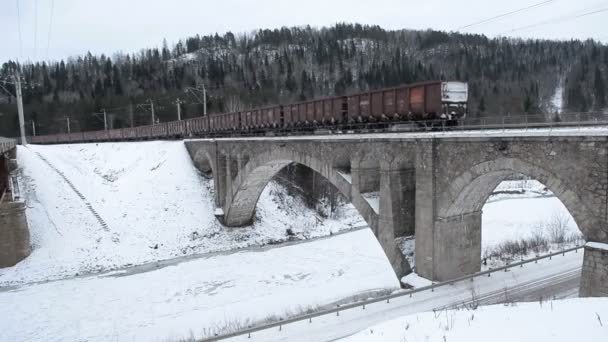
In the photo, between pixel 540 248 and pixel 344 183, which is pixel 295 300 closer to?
pixel 344 183

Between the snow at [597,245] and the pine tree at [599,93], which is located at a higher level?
the pine tree at [599,93]

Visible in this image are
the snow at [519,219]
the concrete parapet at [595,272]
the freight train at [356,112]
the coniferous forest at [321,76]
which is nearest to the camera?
the concrete parapet at [595,272]

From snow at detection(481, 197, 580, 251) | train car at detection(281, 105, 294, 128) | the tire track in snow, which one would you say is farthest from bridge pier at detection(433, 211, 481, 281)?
the tire track in snow

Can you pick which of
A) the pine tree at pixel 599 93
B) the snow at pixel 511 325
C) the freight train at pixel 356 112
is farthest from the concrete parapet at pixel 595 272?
the pine tree at pixel 599 93

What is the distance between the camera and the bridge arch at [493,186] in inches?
406

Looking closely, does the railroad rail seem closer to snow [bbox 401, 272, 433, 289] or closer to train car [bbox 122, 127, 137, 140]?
train car [bbox 122, 127, 137, 140]

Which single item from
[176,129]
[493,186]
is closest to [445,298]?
[493,186]

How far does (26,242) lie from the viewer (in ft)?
79.0

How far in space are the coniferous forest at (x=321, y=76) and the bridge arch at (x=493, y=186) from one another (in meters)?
60.1

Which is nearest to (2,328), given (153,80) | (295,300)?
(295,300)

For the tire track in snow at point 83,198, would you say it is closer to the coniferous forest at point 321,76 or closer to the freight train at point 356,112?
the freight train at point 356,112

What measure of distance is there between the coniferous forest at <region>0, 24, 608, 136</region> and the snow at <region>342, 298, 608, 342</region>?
6643 centimetres

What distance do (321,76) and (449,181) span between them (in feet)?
326

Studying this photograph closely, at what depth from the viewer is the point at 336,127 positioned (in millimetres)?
24016
